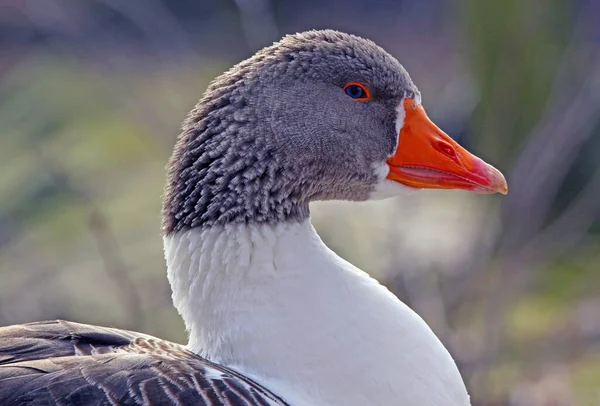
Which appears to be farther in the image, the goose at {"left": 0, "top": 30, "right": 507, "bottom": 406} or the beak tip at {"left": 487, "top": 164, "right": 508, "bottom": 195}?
the beak tip at {"left": 487, "top": 164, "right": 508, "bottom": 195}

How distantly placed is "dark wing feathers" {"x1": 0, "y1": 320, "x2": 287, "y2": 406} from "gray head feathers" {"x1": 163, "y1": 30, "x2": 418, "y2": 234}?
18.1 inches

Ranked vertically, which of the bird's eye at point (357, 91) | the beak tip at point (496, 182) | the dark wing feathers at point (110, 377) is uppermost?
the bird's eye at point (357, 91)

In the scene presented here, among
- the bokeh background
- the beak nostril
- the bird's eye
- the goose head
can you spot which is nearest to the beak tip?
the goose head

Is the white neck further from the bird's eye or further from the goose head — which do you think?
the bird's eye

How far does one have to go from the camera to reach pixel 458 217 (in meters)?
7.95

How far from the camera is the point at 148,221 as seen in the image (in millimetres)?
8125

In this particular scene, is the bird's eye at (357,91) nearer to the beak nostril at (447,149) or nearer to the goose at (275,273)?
the goose at (275,273)

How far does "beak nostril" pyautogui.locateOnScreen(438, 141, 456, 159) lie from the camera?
10.7 feet

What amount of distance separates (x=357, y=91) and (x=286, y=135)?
0.33 m

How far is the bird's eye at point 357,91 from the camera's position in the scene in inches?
124

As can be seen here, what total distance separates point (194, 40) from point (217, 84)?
401 inches

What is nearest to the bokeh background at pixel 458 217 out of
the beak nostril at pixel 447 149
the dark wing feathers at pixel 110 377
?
the dark wing feathers at pixel 110 377

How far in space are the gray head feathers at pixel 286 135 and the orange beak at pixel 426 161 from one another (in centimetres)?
6

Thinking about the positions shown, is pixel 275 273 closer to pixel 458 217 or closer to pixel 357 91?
pixel 357 91
